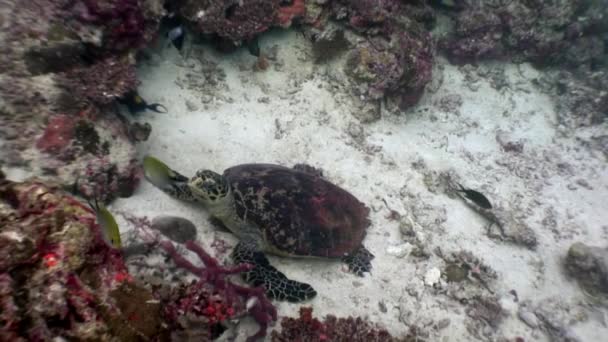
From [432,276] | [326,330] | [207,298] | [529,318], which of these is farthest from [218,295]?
[529,318]

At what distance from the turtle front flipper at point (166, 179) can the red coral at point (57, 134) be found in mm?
677

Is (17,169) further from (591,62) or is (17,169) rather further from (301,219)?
(591,62)

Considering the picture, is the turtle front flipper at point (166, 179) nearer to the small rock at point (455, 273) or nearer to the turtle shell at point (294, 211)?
the turtle shell at point (294, 211)

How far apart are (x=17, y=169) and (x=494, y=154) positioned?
680 centimetres

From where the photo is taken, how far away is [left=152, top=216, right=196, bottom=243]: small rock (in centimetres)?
335

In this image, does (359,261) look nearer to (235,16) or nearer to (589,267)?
(589,267)

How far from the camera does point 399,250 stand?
4391mm

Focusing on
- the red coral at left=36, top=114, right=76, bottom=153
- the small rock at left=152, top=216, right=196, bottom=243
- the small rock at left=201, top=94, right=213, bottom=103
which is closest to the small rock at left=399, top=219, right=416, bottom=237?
the small rock at left=152, top=216, right=196, bottom=243

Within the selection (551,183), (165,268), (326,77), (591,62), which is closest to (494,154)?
(551,183)

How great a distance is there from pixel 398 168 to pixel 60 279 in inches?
183

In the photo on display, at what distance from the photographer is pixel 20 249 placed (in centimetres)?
161

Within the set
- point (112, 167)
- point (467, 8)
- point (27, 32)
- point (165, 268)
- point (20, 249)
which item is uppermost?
point (467, 8)

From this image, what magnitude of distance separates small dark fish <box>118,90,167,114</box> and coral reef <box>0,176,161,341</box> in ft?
8.15

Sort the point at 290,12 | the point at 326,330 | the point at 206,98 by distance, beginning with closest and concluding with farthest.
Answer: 1. the point at 326,330
2. the point at 206,98
3. the point at 290,12
